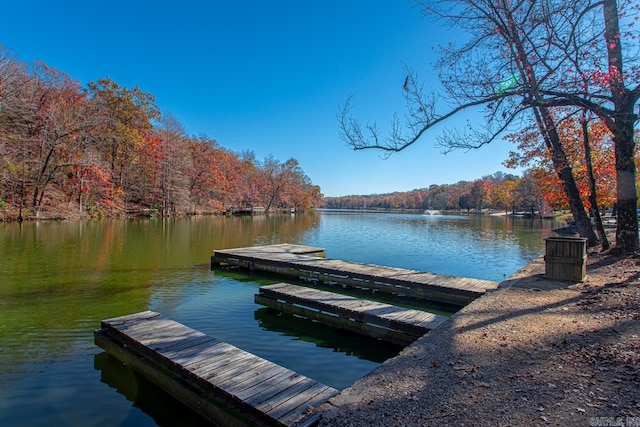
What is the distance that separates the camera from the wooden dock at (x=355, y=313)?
19.7 ft

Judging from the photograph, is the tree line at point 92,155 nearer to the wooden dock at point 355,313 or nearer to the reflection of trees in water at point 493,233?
the wooden dock at point 355,313

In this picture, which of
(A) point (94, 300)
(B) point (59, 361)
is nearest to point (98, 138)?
(A) point (94, 300)

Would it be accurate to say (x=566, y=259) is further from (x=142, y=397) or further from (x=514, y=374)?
(x=142, y=397)

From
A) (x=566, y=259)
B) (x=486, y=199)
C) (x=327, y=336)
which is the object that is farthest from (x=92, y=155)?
(x=486, y=199)

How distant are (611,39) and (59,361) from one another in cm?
1342

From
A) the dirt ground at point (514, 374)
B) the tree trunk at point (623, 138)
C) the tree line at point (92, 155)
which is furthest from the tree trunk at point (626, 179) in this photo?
the tree line at point (92, 155)

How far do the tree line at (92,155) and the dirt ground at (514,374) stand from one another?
3171 centimetres

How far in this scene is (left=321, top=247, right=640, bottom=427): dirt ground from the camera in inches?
107

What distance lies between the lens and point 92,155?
32.9m

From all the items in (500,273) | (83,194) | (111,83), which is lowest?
(500,273)

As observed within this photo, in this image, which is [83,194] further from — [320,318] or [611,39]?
[611,39]

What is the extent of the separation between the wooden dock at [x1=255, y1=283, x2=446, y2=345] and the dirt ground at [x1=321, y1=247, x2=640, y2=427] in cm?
82

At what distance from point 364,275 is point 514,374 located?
7238 mm

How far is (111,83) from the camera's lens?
3994 centimetres
